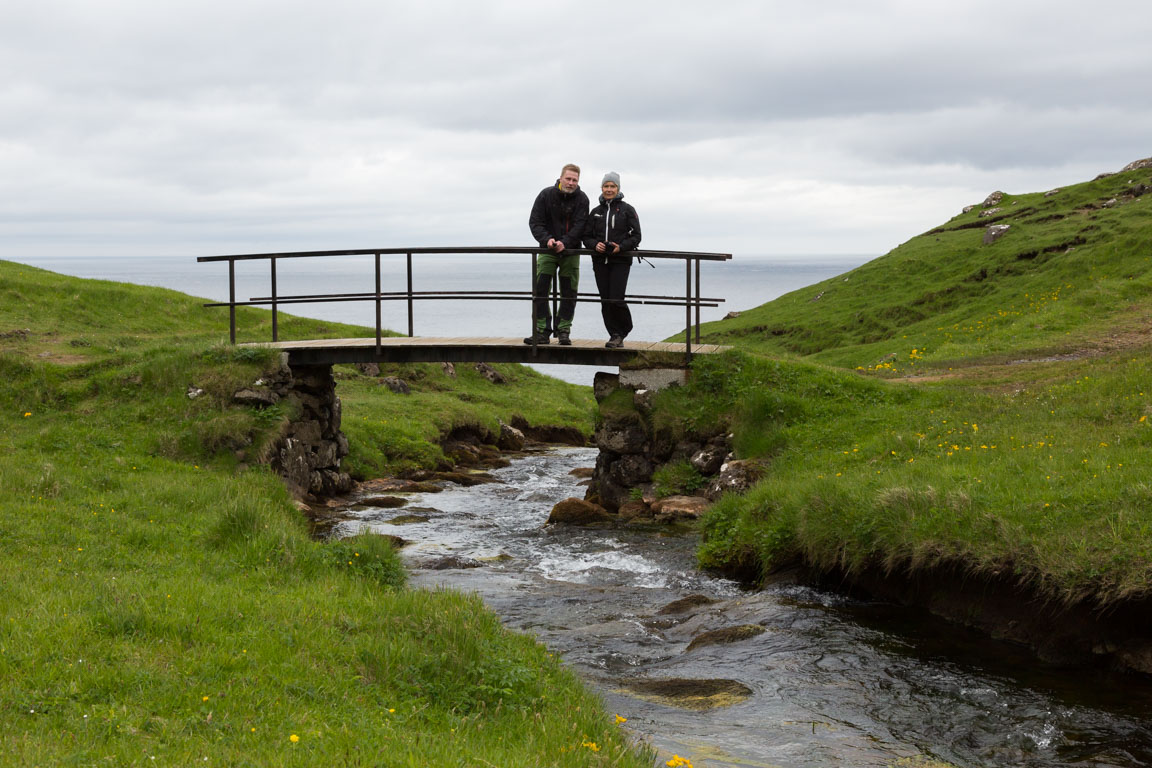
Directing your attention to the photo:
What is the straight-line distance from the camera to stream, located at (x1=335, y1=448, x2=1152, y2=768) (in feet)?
24.9

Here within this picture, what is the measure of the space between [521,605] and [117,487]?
240 inches

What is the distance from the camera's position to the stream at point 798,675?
7582 millimetres

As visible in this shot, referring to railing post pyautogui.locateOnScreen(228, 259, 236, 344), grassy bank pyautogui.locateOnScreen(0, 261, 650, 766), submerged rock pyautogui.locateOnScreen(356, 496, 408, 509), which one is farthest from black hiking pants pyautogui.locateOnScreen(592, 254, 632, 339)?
grassy bank pyautogui.locateOnScreen(0, 261, 650, 766)

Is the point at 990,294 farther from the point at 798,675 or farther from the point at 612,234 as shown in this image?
the point at 798,675

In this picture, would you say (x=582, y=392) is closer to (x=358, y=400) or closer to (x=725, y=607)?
(x=358, y=400)

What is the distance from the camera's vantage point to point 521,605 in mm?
12008

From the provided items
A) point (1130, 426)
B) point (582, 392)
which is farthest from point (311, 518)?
point (582, 392)

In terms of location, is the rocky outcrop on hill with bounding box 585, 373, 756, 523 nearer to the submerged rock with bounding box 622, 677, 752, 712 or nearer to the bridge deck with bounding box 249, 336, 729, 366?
the bridge deck with bounding box 249, 336, 729, 366

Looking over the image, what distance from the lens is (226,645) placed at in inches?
281

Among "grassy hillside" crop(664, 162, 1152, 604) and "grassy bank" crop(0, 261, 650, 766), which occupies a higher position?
"grassy hillside" crop(664, 162, 1152, 604)

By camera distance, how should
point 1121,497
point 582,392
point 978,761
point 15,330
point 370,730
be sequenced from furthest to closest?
point 582,392, point 15,330, point 1121,497, point 978,761, point 370,730

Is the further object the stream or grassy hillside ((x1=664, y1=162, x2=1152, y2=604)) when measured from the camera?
grassy hillside ((x1=664, y1=162, x2=1152, y2=604))

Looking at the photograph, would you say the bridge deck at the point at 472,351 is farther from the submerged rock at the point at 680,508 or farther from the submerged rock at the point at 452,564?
the submerged rock at the point at 452,564

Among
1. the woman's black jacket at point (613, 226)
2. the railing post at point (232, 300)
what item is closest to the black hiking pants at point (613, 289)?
the woman's black jacket at point (613, 226)
